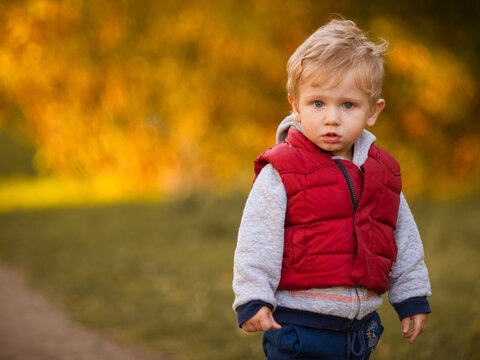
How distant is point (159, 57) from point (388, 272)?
5.53 metres

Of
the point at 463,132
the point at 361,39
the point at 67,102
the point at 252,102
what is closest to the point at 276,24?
the point at 252,102

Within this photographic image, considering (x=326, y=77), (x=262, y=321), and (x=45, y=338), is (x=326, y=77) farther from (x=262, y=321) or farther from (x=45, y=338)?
(x=45, y=338)

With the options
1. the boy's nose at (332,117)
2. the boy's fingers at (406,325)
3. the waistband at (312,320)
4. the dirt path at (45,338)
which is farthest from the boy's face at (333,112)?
the dirt path at (45,338)

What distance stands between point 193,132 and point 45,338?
14.0 ft

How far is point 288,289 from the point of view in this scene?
1.92 metres

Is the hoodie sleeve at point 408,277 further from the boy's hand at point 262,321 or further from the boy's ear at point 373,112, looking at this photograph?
the boy's hand at point 262,321

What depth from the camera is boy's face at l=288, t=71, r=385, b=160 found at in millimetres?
1891

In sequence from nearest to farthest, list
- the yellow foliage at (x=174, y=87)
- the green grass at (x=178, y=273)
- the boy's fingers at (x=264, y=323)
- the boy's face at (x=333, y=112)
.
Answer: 1. the boy's fingers at (x=264, y=323)
2. the boy's face at (x=333, y=112)
3. the green grass at (x=178, y=273)
4. the yellow foliage at (x=174, y=87)

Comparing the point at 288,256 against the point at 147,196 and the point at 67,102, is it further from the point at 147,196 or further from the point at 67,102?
the point at 147,196

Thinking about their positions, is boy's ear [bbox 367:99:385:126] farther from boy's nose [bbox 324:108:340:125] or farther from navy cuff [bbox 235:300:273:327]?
navy cuff [bbox 235:300:273:327]

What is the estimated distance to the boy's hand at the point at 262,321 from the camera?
1.79m

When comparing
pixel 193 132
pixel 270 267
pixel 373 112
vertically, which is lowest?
pixel 270 267

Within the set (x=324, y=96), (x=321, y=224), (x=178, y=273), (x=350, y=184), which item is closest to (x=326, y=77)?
(x=324, y=96)

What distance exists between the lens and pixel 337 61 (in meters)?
1.88
